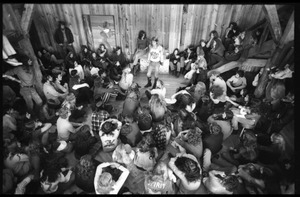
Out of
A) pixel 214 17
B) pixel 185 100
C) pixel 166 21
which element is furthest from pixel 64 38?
pixel 214 17

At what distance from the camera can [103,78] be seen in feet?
22.7

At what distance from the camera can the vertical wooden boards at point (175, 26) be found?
7562 millimetres

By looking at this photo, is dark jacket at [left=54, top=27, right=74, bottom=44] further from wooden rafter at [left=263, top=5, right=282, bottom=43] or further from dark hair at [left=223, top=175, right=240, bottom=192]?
dark hair at [left=223, top=175, right=240, bottom=192]

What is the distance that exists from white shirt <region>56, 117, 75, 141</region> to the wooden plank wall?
12.7 feet

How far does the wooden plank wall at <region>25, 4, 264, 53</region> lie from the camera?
7.51 metres

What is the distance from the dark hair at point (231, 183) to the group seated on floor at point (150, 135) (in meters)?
0.02

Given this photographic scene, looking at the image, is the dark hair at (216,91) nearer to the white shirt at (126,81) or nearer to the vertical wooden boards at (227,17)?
the vertical wooden boards at (227,17)

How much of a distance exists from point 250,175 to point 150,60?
480cm

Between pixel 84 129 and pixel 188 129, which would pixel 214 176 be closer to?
pixel 188 129

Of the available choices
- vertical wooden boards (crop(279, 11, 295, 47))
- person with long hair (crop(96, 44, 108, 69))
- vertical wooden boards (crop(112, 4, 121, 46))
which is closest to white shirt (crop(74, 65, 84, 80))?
person with long hair (crop(96, 44, 108, 69))

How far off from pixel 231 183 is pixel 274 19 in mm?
4281

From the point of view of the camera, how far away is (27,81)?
21.2ft

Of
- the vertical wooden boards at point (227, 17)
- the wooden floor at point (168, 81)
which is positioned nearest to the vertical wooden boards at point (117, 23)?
the wooden floor at point (168, 81)

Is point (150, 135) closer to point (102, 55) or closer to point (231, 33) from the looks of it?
point (102, 55)
